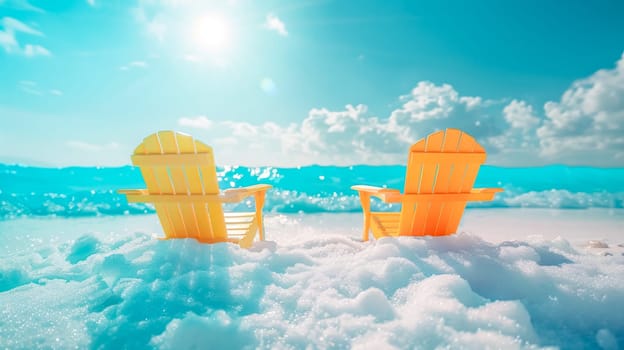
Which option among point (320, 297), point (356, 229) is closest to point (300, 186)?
point (356, 229)

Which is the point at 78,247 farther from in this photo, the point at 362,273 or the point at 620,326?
the point at 620,326

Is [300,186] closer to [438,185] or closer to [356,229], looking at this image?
[356,229]

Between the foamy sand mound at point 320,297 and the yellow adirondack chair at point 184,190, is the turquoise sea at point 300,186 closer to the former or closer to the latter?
the yellow adirondack chair at point 184,190

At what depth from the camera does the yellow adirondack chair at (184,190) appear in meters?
2.91

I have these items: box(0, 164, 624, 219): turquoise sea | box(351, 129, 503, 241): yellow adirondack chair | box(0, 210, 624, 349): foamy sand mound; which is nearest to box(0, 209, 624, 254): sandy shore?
box(351, 129, 503, 241): yellow adirondack chair

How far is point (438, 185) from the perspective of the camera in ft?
10.8

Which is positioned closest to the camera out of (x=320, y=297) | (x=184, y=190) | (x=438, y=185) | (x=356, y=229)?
(x=320, y=297)

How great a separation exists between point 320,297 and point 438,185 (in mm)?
1823

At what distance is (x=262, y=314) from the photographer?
2135 millimetres

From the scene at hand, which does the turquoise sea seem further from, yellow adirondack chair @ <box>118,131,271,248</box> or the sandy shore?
yellow adirondack chair @ <box>118,131,271,248</box>

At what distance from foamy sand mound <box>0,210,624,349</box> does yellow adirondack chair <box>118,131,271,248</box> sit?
0.30 meters

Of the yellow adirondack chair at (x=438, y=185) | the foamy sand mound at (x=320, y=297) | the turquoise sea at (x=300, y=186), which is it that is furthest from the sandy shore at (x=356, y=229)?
the turquoise sea at (x=300, y=186)

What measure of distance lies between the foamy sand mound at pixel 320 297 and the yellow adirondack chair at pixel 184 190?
30 centimetres

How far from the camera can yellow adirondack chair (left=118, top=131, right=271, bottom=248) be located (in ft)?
9.55
